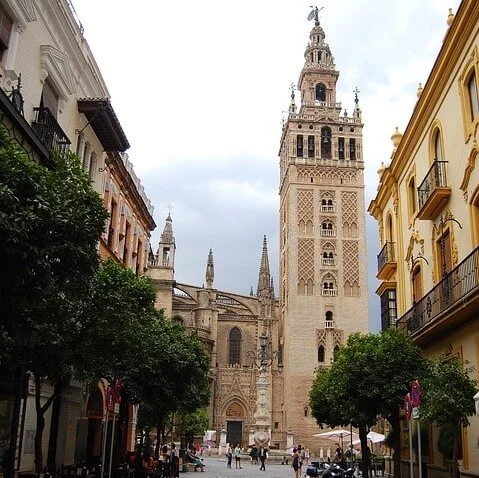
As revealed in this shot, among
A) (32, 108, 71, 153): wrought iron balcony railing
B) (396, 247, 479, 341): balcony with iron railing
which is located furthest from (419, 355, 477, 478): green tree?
(32, 108, 71, 153): wrought iron balcony railing

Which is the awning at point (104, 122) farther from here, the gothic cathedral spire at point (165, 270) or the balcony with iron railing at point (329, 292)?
the balcony with iron railing at point (329, 292)

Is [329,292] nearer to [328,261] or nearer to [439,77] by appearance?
[328,261]

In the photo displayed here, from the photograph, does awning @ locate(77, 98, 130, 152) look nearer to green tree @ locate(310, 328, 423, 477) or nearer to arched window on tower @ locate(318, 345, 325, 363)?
green tree @ locate(310, 328, 423, 477)

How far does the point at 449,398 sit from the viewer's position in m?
12.6

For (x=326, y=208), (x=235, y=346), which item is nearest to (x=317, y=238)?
(x=326, y=208)

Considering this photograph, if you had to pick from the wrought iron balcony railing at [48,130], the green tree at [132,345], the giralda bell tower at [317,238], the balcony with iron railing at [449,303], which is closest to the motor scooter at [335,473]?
the green tree at [132,345]

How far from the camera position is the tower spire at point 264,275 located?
229 ft

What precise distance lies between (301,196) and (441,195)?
47550mm

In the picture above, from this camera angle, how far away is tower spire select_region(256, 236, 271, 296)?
229 ft

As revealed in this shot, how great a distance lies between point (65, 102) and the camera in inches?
672

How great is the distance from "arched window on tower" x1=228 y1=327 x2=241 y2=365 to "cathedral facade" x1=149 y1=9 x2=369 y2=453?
0.11 m

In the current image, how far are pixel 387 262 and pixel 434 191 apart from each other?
7.28m

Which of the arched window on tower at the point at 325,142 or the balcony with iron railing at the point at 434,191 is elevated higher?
the arched window on tower at the point at 325,142

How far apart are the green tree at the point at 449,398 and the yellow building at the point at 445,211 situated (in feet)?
4.79
